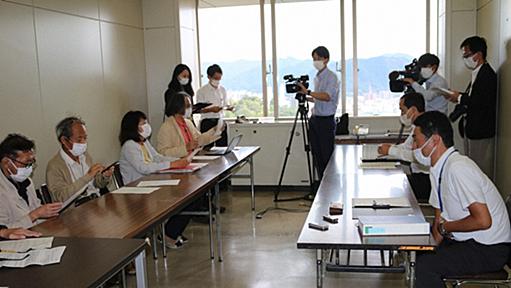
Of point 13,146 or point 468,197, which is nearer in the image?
point 468,197

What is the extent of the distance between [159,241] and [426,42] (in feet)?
13.8

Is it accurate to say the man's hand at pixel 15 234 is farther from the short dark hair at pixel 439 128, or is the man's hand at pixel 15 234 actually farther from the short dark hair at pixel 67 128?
the short dark hair at pixel 439 128

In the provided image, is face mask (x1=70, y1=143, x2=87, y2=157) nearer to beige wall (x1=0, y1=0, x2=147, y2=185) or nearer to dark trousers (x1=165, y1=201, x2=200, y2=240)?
beige wall (x1=0, y1=0, x2=147, y2=185)

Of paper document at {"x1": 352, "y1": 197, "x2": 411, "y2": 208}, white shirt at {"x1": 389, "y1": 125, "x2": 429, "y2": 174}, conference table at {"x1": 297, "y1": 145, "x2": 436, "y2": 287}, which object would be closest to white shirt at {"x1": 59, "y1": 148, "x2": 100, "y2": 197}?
conference table at {"x1": 297, "y1": 145, "x2": 436, "y2": 287}

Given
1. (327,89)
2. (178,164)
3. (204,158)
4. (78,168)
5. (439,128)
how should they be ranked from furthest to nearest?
(327,89) < (204,158) < (178,164) < (78,168) < (439,128)

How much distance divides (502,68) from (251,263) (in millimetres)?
2881

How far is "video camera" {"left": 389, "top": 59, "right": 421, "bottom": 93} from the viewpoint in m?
4.96

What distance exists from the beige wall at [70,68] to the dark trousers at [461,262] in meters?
3.16

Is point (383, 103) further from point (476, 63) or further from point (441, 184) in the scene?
point (441, 184)

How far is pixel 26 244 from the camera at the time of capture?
2.15 meters

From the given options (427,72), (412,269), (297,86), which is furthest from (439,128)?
(297,86)

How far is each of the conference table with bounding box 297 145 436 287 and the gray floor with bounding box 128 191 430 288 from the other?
227 mm

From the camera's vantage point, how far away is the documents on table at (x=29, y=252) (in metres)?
1.93

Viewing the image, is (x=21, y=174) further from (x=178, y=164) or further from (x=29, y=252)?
(x=178, y=164)
